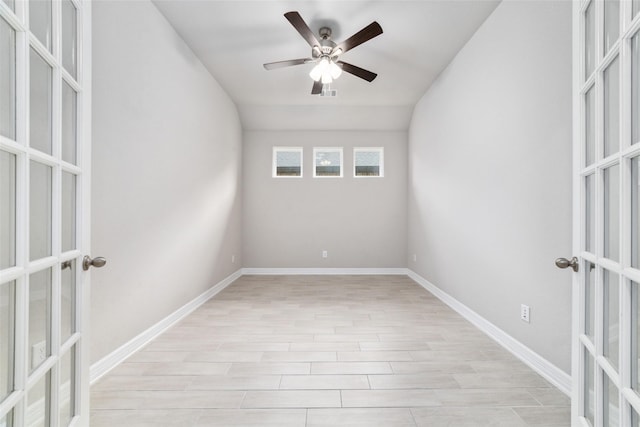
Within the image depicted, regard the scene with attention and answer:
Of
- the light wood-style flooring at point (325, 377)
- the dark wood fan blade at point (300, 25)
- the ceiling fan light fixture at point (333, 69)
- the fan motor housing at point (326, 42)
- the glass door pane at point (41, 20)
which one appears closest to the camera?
the glass door pane at point (41, 20)

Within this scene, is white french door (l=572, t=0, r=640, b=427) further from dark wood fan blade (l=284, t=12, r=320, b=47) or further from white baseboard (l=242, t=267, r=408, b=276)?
white baseboard (l=242, t=267, r=408, b=276)

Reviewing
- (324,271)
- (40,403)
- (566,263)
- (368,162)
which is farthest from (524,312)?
(368,162)

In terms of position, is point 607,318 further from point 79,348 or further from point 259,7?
point 259,7

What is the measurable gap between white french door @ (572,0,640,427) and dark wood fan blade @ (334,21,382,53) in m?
1.54

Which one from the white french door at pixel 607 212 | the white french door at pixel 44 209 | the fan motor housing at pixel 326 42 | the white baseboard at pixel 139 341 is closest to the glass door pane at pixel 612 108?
the white french door at pixel 607 212

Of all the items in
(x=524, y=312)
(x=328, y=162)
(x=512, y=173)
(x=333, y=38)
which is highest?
(x=333, y=38)

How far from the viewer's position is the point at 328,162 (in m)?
5.90

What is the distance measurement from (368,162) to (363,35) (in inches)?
132

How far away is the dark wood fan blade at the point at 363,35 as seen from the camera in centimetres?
255

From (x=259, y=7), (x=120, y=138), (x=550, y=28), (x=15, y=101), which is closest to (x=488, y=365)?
(x=550, y=28)

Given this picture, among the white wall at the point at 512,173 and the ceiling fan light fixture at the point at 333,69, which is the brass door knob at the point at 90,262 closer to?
the white wall at the point at 512,173

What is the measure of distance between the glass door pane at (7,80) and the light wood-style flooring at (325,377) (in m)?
1.43

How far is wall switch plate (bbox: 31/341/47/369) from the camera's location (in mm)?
1019

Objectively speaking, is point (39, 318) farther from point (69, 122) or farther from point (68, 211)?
point (69, 122)
